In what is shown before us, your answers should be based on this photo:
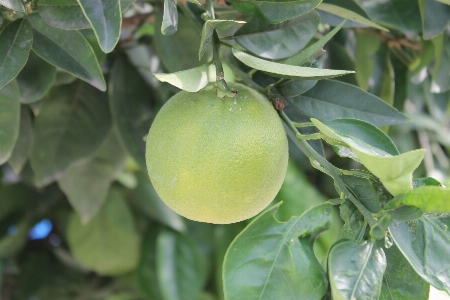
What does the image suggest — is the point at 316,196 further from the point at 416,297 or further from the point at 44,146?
the point at 416,297

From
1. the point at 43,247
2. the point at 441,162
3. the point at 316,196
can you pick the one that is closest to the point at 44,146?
the point at 43,247

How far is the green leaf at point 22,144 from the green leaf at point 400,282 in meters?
0.63

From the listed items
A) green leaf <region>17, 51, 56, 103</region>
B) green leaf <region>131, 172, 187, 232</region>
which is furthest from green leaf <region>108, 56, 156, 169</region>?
green leaf <region>131, 172, 187, 232</region>

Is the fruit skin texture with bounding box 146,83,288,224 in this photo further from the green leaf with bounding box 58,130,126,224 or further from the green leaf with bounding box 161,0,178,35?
the green leaf with bounding box 58,130,126,224

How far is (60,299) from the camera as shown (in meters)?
1.41

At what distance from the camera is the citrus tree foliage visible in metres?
0.50

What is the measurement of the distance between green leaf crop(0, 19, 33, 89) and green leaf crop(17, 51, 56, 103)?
13 cm

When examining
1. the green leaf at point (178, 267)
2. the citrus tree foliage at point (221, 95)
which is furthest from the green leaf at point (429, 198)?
the green leaf at point (178, 267)

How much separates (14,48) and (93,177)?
545 millimetres

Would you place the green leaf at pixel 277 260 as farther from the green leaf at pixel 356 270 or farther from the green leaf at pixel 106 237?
the green leaf at pixel 106 237

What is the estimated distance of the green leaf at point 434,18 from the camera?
0.76 m

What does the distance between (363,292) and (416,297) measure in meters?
0.10

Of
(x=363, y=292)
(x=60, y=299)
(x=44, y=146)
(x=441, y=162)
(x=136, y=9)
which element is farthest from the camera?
(x=441, y=162)

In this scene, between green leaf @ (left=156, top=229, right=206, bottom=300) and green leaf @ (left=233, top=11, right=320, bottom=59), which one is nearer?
green leaf @ (left=233, top=11, right=320, bottom=59)
